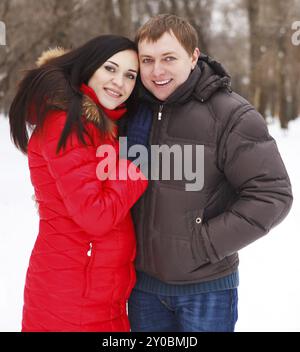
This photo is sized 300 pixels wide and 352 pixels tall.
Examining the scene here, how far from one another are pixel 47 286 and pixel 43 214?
1.10ft

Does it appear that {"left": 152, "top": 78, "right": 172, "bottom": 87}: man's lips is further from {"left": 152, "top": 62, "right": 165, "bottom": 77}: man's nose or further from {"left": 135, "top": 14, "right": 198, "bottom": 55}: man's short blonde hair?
{"left": 135, "top": 14, "right": 198, "bottom": 55}: man's short blonde hair

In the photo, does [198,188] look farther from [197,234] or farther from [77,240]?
[77,240]

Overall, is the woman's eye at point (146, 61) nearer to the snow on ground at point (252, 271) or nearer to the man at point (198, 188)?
the man at point (198, 188)

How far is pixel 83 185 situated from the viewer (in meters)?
2.07

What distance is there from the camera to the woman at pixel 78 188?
208cm

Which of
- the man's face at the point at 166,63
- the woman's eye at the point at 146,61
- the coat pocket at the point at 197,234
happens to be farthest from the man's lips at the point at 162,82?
the coat pocket at the point at 197,234

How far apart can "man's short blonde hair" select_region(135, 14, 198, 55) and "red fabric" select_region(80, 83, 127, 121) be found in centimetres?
34

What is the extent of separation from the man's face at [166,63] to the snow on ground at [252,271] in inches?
95.8

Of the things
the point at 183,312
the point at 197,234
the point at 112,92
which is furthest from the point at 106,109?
the point at 183,312

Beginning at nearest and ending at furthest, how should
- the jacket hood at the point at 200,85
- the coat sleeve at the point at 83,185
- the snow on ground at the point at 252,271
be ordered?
the coat sleeve at the point at 83,185 < the jacket hood at the point at 200,85 < the snow on ground at the point at 252,271

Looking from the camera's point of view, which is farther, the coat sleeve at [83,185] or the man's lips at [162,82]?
the man's lips at [162,82]

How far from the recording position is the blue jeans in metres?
→ 2.32
